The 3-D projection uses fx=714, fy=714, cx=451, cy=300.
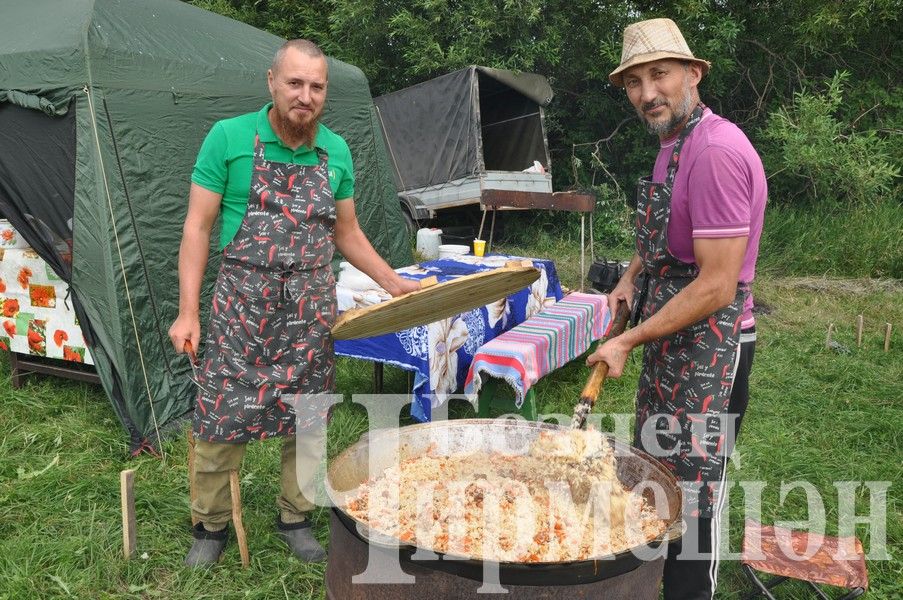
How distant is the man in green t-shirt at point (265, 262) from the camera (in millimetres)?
2693

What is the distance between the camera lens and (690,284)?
2164 mm

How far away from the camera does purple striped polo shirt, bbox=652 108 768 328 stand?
2.08m

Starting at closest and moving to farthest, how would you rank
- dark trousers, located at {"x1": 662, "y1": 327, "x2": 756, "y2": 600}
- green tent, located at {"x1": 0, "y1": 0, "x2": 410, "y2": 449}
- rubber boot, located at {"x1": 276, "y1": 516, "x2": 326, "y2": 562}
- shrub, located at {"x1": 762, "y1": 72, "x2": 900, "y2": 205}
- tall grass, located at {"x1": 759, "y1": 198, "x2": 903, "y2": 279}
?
dark trousers, located at {"x1": 662, "y1": 327, "x2": 756, "y2": 600} < rubber boot, located at {"x1": 276, "y1": 516, "x2": 326, "y2": 562} < green tent, located at {"x1": 0, "y1": 0, "x2": 410, "y2": 449} < tall grass, located at {"x1": 759, "y1": 198, "x2": 903, "y2": 279} < shrub, located at {"x1": 762, "y1": 72, "x2": 900, "y2": 205}

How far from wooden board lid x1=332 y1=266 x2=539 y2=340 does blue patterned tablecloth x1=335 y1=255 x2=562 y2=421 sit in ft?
4.00

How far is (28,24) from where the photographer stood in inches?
193

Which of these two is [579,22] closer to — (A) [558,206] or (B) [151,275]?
(A) [558,206]

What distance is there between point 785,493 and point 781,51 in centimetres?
993

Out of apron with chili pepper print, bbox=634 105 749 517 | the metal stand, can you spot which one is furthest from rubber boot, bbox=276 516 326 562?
the metal stand

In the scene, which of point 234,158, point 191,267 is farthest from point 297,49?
point 191,267

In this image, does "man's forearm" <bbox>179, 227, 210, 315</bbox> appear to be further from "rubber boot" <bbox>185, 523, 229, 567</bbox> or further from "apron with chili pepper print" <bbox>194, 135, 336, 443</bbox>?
"rubber boot" <bbox>185, 523, 229, 567</bbox>

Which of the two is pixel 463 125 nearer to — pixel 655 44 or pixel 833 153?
pixel 833 153

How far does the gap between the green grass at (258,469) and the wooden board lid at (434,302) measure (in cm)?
130

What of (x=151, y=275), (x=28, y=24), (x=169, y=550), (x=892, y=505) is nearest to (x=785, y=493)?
(x=892, y=505)

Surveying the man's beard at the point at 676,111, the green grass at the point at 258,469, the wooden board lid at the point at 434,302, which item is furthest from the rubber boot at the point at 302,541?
the man's beard at the point at 676,111
